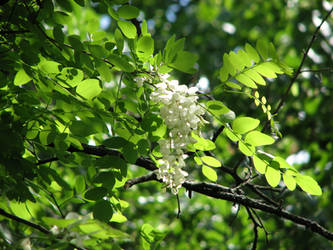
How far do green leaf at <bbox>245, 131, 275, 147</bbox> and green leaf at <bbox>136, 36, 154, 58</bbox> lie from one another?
1.40ft

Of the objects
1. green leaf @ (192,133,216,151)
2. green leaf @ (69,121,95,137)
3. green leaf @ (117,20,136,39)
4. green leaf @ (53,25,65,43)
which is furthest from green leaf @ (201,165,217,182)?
green leaf @ (53,25,65,43)

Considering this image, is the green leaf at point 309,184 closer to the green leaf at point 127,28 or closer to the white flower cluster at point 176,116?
the white flower cluster at point 176,116

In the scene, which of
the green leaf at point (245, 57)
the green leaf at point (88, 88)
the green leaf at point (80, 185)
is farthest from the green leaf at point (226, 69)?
the green leaf at point (80, 185)

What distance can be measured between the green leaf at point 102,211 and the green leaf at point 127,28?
0.56 metres

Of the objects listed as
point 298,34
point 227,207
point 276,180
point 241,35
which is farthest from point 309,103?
point 276,180

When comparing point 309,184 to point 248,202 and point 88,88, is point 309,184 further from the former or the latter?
point 88,88

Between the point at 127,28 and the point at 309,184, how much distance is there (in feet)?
2.66

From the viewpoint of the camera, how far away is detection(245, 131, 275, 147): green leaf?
1159 mm

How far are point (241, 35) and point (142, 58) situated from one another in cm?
478

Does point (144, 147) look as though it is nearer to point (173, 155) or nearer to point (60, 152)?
point (173, 155)

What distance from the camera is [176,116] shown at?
101 centimetres

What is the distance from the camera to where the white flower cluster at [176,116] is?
1.01 metres

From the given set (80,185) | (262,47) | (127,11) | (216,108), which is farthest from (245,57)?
(80,185)

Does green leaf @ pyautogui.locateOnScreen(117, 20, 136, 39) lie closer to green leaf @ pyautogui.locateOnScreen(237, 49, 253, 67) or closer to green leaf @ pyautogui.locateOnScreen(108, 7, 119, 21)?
green leaf @ pyautogui.locateOnScreen(108, 7, 119, 21)
